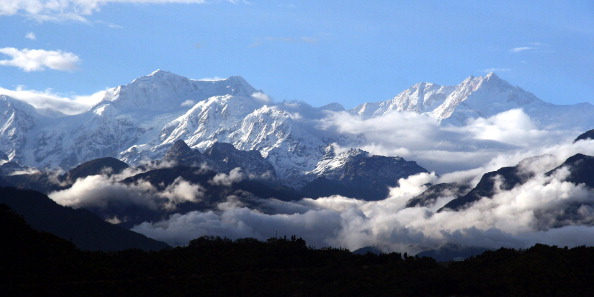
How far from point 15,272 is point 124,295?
2775cm

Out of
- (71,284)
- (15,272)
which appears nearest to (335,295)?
(71,284)

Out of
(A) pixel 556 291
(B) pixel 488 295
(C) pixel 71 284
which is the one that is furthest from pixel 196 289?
(A) pixel 556 291

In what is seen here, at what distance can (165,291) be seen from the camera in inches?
7830

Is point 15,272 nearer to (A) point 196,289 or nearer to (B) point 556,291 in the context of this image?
(A) point 196,289

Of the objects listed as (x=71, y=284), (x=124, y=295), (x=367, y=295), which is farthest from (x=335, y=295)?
(x=71, y=284)

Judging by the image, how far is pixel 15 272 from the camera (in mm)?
199750

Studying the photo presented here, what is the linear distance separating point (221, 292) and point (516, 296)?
66.4 metres

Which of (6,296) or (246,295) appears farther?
(246,295)

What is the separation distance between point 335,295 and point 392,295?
42.8ft

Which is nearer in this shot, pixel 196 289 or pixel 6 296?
pixel 6 296

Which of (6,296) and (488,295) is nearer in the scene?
(6,296)

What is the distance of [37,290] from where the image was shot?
18700cm

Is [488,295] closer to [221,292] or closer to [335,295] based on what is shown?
[335,295]

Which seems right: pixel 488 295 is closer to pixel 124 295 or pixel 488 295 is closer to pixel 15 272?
pixel 124 295
